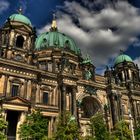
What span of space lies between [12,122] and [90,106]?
694 inches

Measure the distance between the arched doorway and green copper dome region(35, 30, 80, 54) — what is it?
50.7 feet

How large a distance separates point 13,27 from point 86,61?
20.9m

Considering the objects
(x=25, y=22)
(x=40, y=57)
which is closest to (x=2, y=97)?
(x=25, y=22)

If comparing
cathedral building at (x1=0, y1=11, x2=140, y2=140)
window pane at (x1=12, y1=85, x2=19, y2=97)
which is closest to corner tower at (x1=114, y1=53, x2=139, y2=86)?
cathedral building at (x1=0, y1=11, x2=140, y2=140)

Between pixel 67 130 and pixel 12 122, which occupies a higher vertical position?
pixel 12 122

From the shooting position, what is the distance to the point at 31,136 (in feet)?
100.0

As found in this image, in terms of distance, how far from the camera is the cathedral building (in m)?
35.7

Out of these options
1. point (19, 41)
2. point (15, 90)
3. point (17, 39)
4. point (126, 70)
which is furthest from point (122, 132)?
point (17, 39)

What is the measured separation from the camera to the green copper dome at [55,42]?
56688mm

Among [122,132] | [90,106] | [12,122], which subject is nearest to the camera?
[12,122]

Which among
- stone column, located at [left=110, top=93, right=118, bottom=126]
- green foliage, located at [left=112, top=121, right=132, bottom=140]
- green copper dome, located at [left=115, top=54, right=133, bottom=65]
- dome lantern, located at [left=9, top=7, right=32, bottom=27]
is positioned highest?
dome lantern, located at [left=9, top=7, right=32, bottom=27]

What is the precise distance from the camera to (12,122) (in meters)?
36.0

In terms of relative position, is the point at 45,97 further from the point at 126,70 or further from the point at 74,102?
the point at 126,70

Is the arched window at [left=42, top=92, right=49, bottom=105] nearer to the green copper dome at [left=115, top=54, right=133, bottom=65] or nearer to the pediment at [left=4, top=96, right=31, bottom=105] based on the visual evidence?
the pediment at [left=4, top=96, right=31, bottom=105]
